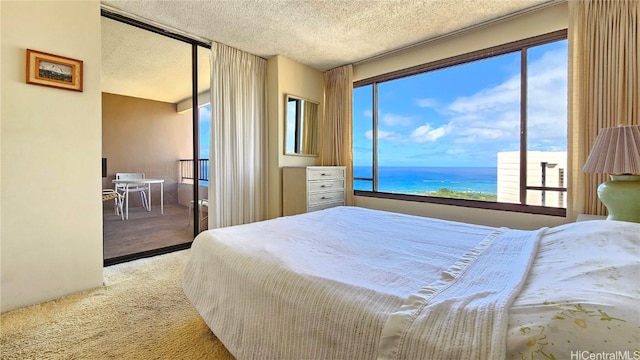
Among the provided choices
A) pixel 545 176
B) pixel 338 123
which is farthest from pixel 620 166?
pixel 338 123

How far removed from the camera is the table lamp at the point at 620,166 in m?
1.53

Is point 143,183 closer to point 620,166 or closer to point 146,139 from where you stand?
point 146,139

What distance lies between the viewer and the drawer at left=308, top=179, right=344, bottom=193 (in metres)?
3.33

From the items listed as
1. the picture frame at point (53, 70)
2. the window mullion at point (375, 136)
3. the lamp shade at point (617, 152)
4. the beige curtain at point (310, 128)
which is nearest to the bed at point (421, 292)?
the lamp shade at point (617, 152)

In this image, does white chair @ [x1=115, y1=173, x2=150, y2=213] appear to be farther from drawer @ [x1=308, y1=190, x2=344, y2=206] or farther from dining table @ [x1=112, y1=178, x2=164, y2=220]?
drawer @ [x1=308, y1=190, x2=344, y2=206]

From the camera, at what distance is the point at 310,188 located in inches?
130

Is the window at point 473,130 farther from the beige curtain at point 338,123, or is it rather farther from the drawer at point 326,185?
the drawer at point 326,185

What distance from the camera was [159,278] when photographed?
90.4 inches

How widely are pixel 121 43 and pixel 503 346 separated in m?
4.10

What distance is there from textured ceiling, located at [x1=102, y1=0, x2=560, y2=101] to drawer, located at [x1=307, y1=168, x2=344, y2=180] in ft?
4.93

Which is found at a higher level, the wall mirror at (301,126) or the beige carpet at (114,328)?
the wall mirror at (301,126)

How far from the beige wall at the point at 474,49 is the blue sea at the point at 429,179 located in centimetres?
30

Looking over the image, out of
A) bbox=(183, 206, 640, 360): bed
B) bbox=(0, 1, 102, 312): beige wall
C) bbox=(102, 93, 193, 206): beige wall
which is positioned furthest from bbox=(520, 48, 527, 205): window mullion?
bbox=(0, 1, 102, 312): beige wall

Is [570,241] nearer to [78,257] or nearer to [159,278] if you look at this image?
[159,278]
